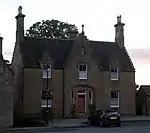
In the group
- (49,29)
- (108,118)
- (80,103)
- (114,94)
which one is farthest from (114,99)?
(49,29)

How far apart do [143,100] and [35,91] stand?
16.0m

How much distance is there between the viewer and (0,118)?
35.3 m

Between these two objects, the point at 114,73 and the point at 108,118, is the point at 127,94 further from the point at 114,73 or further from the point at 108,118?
the point at 108,118

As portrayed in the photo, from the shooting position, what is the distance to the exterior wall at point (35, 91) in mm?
48312

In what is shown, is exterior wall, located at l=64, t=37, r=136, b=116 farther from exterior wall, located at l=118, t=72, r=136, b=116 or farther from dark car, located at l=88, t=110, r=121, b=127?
dark car, located at l=88, t=110, r=121, b=127

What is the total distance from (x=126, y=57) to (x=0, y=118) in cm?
2380

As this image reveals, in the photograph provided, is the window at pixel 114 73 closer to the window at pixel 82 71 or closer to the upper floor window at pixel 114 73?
the upper floor window at pixel 114 73

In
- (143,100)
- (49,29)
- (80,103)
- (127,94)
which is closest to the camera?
(80,103)

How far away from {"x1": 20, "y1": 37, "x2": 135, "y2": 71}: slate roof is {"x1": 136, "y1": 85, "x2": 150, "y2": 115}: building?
15.0 ft

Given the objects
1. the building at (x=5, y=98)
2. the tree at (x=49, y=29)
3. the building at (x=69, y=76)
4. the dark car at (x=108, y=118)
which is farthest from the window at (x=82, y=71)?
the tree at (x=49, y=29)

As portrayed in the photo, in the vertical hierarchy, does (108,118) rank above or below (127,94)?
below

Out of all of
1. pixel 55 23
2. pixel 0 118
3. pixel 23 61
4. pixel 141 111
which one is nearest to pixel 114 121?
pixel 0 118

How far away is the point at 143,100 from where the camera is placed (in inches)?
2188

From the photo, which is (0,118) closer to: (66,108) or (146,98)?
(66,108)
